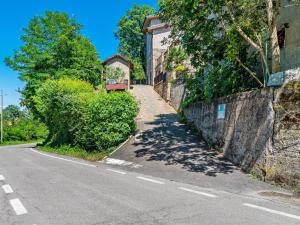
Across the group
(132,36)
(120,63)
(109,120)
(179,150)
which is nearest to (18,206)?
(179,150)

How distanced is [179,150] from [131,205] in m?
7.31

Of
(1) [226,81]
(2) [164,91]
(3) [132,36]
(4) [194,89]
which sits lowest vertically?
(1) [226,81]

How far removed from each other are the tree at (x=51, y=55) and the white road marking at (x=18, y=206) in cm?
2430

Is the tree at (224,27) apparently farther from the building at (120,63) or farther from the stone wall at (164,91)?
the building at (120,63)

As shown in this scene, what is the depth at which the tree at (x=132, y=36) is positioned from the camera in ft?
196

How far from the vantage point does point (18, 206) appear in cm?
657

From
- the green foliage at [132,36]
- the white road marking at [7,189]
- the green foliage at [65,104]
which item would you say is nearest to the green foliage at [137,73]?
the green foliage at [132,36]

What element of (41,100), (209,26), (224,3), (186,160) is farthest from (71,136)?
(224,3)

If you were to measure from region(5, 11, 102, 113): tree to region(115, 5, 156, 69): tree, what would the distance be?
27.0 meters

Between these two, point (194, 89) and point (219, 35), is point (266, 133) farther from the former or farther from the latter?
point (194, 89)

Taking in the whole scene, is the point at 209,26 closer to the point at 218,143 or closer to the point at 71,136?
the point at 218,143

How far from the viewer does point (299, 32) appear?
39.0ft

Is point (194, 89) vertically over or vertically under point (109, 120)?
over

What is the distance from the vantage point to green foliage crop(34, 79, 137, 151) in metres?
16.6
